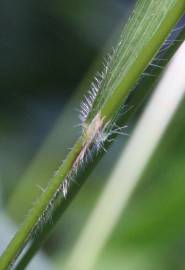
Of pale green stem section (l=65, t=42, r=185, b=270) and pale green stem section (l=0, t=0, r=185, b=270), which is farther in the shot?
pale green stem section (l=65, t=42, r=185, b=270)

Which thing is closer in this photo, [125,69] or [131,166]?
[125,69]

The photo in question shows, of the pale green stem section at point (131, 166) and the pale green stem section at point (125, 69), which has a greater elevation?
the pale green stem section at point (125, 69)

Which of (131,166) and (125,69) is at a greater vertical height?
(125,69)

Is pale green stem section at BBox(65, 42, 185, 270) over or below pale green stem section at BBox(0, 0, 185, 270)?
below

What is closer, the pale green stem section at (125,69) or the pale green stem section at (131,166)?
the pale green stem section at (125,69)
